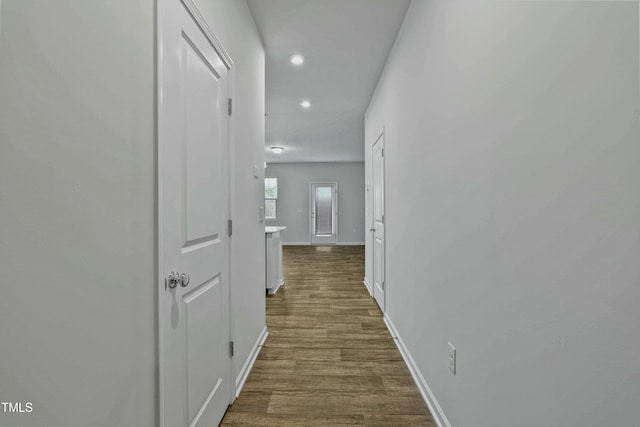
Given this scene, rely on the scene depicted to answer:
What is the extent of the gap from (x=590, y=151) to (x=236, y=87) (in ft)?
6.06

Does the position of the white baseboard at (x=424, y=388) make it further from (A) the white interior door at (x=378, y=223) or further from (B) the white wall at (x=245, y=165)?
(B) the white wall at (x=245, y=165)

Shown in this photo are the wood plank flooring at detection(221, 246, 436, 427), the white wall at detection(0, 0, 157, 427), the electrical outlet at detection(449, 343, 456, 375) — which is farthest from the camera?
the wood plank flooring at detection(221, 246, 436, 427)

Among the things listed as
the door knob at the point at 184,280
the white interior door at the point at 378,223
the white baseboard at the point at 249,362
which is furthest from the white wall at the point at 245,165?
the white interior door at the point at 378,223

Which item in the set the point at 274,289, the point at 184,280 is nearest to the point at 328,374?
the point at 184,280

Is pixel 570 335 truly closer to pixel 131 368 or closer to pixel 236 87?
pixel 131 368

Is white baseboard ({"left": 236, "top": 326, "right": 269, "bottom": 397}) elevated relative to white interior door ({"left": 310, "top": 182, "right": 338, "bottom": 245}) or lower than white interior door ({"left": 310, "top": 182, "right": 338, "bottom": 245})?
lower

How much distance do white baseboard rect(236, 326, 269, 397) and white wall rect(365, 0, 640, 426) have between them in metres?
1.21

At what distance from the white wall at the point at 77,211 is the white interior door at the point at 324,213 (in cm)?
919

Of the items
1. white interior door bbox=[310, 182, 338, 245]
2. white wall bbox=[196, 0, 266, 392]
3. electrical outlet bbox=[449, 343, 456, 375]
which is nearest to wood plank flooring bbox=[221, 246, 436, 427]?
white wall bbox=[196, 0, 266, 392]

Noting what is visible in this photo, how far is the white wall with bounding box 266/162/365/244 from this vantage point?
10.2 metres

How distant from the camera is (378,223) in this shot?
3801mm

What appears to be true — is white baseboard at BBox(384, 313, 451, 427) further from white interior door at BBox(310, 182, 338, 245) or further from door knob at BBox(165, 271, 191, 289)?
white interior door at BBox(310, 182, 338, 245)

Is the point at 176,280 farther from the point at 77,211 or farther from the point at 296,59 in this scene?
the point at 296,59

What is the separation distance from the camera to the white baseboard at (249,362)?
198 centimetres
